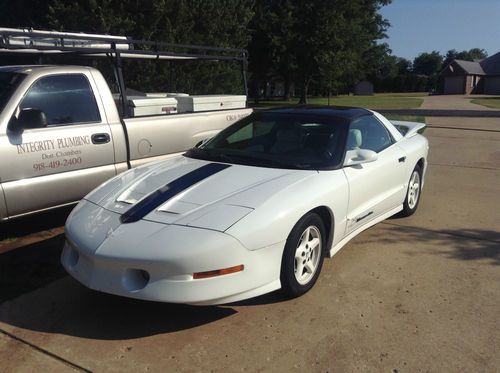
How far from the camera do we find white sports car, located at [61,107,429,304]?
307cm

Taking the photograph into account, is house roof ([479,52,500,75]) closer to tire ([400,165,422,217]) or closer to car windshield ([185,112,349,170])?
tire ([400,165,422,217])

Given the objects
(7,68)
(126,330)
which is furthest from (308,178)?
(7,68)

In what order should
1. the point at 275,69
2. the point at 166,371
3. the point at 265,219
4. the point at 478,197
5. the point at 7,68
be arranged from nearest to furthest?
the point at 166,371 → the point at 265,219 → the point at 7,68 → the point at 478,197 → the point at 275,69

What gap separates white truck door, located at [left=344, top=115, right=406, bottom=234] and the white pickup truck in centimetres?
239

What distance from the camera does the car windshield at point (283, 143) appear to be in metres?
4.23

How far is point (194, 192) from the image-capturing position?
3.68 meters

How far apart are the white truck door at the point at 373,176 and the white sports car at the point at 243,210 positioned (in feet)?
0.04

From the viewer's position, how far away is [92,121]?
5.28m

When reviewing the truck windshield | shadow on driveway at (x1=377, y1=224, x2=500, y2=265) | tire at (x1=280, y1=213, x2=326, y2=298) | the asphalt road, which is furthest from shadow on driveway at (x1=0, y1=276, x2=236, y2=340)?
shadow on driveway at (x1=377, y1=224, x2=500, y2=265)

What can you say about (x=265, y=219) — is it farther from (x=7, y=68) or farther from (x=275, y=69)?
(x=275, y=69)

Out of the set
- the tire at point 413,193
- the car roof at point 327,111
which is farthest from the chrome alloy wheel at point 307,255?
the tire at point 413,193

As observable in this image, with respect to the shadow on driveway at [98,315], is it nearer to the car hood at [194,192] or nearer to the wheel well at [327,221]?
the car hood at [194,192]

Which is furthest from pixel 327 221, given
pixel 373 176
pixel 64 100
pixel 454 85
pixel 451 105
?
pixel 454 85

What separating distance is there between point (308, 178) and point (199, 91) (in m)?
16.1
